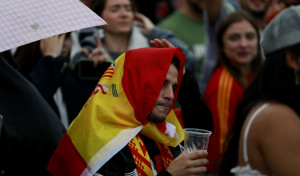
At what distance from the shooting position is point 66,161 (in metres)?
2.65

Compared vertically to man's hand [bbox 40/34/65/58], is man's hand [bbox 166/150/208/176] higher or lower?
higher

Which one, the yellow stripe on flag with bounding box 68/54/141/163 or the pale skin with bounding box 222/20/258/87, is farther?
the pale skin with bounding box 222/20/258/87

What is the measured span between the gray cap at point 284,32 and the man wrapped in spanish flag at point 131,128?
35.8 inches

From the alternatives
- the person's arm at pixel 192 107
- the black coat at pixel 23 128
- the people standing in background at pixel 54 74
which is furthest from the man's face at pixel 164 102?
the people standing in background at pixel 54 74

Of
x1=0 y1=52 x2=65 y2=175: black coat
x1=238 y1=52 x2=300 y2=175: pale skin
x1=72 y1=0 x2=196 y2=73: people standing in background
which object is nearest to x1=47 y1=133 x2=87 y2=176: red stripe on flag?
x1=0 y1=52 x2=65 y2=175: black coat

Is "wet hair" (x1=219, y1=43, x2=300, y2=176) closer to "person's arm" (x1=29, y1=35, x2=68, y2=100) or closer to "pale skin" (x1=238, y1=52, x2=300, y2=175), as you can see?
"pale skin" (x1=238, y1=52, x2=300, y2=175)

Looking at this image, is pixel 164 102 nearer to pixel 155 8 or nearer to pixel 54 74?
pixel 54 74

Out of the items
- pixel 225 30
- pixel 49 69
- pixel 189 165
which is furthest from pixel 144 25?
pixel 189 165

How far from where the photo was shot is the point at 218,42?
18.3ft

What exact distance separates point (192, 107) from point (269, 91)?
0.55 meters

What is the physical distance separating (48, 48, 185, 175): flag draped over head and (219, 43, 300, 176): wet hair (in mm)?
854

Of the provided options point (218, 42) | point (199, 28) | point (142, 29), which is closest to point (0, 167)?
point (142, 29)

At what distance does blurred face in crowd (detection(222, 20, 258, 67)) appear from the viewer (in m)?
5.45

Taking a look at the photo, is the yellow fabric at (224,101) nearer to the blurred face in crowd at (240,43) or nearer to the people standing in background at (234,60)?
the people standing in background at (234,60)
